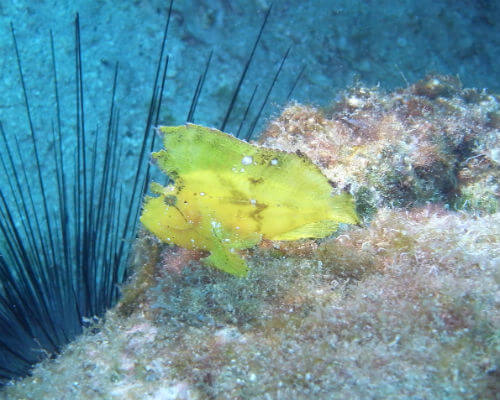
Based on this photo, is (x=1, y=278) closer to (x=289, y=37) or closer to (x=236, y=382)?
(x=236, y=382)

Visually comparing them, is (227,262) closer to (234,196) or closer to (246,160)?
(234,196)

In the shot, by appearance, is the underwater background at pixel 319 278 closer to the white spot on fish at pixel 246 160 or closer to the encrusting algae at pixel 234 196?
the encrusting algae at pixel 234 196

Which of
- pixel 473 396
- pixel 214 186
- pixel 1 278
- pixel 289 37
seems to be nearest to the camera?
pixel 473 396

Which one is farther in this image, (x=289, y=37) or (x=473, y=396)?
(x=289, y=37)

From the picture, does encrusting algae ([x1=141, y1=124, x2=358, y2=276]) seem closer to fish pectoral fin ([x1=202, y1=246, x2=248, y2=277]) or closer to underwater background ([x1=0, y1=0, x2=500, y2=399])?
fish pectoral fin ([x1=202, y1=246, x2=248, y2=277])

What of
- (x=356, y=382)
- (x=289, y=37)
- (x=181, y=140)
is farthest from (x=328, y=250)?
(x=289, y=37)

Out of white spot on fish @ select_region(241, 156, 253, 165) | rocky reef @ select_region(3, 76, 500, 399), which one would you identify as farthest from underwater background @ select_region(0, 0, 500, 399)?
white spot on fish @ select_region(241, 156, 253, 165)

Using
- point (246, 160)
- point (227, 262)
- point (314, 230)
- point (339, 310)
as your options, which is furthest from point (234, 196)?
point (339, 310)
